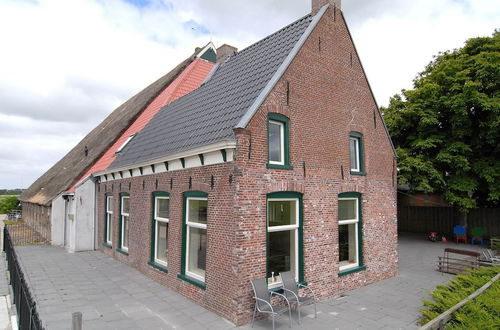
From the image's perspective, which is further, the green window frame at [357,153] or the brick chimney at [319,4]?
the green window frame at [357,153]

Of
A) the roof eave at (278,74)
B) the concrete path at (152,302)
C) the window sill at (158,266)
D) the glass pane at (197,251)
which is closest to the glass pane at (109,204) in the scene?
the concrete path at (152,302)

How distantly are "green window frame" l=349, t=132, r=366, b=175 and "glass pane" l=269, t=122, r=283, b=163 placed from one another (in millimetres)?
3014

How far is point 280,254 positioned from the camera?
293 inches

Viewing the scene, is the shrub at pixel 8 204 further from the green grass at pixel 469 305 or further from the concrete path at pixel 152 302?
the green grass at pixel 469 305

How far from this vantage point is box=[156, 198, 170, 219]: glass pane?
31.2 feet

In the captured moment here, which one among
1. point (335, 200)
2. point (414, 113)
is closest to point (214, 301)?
point (335, 200)

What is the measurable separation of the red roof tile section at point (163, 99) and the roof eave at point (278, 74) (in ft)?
28.3

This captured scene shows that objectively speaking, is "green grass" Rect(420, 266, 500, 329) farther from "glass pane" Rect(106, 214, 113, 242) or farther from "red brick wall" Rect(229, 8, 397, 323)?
"glass pane" Rect(106, 214, 113, 242)

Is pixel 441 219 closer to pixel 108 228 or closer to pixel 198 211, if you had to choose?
pixel 198 211

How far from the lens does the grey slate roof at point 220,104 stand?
25.9ft

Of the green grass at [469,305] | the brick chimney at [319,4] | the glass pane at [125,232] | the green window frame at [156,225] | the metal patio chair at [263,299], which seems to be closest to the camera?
the green grass at [469,305]

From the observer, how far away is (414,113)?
18547 mm

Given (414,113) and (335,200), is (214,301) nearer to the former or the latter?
(335,200)

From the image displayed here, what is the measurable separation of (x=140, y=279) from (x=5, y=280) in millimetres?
4443
